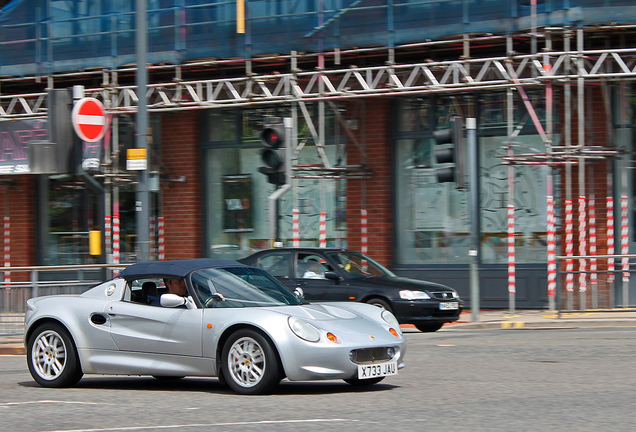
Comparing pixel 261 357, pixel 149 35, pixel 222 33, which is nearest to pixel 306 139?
pixel 222 33

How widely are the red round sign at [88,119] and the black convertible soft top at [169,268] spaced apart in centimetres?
577

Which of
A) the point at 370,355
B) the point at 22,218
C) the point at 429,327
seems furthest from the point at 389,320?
the point at 22,218

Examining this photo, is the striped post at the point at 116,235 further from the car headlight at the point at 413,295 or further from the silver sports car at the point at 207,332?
the silver sports car at the point at 207,332

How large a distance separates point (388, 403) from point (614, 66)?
41.0ft

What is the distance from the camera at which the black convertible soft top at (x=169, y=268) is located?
9.77 meters

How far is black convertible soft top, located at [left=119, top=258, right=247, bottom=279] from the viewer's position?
9.77 meters

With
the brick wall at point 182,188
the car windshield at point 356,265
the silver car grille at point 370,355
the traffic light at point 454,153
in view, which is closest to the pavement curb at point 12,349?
the car windshield at point 356,265

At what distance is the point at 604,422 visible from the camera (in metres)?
7.27

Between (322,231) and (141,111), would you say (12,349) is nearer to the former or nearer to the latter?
(141,111)

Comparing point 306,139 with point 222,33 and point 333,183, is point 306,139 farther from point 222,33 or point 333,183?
point 222,33

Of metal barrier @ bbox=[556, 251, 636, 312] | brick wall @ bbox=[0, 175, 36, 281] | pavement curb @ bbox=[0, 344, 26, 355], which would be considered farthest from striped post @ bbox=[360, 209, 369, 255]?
brick wall @ bbox=[0, 175, 36, 281]

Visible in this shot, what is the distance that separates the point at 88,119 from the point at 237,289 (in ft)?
22.5

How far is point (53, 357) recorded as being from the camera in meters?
10.1

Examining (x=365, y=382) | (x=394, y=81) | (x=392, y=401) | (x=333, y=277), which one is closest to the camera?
(x=392, y=401)
